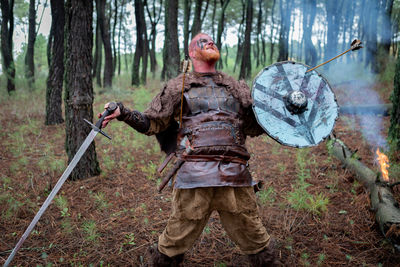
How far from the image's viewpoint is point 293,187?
164 inches

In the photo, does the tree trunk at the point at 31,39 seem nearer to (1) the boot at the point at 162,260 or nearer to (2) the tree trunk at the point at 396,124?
(1) the boot at the point at 162,260

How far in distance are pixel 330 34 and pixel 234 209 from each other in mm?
13110

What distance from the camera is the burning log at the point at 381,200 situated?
271cm

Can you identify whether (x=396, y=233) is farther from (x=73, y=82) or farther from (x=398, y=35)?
(x=398, y=35)

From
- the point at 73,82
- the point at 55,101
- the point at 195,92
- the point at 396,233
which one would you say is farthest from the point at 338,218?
the point at 55,101

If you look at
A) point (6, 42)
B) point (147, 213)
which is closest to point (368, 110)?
point (147, 213)

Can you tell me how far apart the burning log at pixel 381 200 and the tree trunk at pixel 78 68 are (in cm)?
382

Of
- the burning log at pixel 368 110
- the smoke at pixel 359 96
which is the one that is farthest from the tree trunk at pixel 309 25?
the burning log at pixel 368 110

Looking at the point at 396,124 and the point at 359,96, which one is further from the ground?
the point at 359,96

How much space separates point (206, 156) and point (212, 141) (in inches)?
4.9

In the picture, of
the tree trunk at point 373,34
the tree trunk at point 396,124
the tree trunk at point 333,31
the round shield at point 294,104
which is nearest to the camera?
the round shield at point 294,104

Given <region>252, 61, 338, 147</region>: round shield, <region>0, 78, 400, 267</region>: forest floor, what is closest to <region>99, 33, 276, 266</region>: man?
<region>252, 61, 338, 147</region>: round shield

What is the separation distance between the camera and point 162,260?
2.27 m

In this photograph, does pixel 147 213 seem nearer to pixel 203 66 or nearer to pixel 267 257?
pixel 267 257
